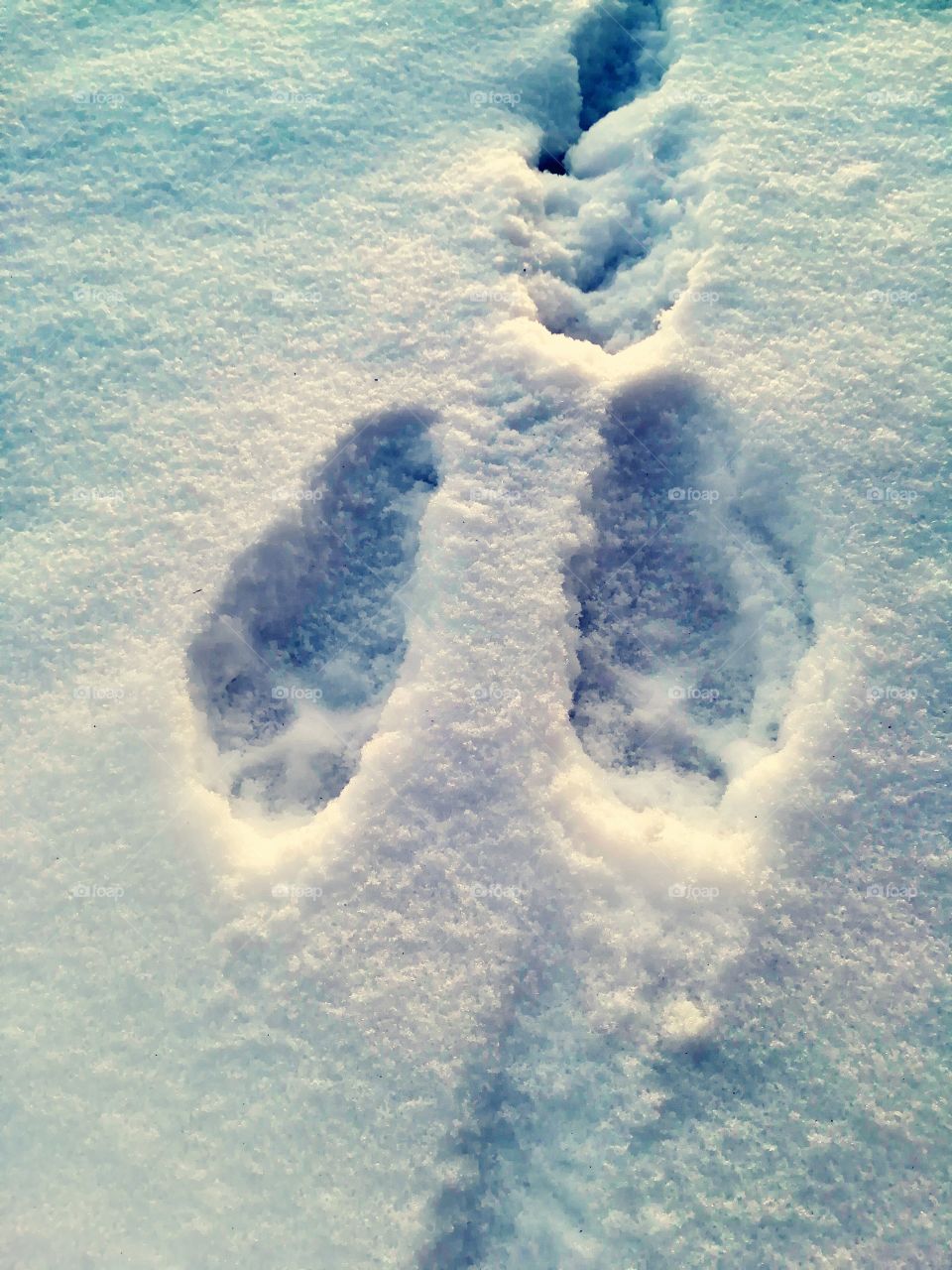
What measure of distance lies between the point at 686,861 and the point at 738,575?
0.59 metres

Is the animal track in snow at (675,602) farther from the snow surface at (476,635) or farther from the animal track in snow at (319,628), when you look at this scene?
the animal track in snow at (319,628)

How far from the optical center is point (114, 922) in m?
1.67

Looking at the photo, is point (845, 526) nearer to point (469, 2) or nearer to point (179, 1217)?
point (469, 2)

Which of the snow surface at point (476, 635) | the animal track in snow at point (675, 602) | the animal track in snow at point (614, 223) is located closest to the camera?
the snow surface at point (476, 635)

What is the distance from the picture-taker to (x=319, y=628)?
6.26 ft

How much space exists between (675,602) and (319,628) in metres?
0.74

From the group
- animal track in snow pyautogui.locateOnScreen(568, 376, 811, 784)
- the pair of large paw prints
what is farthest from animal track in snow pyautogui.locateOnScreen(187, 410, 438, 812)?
animal track in snow pyautogui.locateOnScreen(568, 376, 811, 784)

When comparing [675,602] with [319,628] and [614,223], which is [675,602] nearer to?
[319,628]

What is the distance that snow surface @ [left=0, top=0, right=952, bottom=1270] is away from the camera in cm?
157

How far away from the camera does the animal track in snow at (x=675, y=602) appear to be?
1811 mm

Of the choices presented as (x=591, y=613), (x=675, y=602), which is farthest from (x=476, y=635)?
(x=675, y=602)

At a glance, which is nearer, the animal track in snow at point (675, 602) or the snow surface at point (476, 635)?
the snow surface at point (476, 635)

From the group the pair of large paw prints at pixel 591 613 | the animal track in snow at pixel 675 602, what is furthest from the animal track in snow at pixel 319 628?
the animal track in snow at pixel 675 602

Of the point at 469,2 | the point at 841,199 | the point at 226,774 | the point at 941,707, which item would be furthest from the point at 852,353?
the point at 226,774
